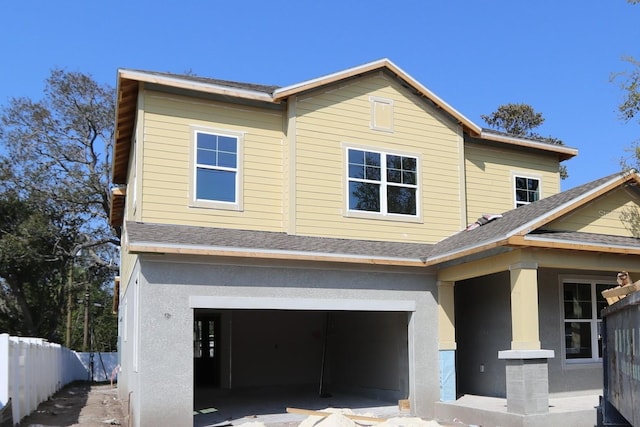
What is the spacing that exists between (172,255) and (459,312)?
23.9 feet

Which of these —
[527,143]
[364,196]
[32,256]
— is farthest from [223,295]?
[32,256]

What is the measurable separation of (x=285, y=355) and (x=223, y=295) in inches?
308

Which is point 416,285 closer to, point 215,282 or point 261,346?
point 215,282

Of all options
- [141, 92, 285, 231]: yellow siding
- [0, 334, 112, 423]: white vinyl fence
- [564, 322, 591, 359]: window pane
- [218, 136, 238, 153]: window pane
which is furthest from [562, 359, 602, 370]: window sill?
[0, 334, 112, 423]: white vinyl fence

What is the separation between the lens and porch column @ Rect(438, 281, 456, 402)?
43.6 feet

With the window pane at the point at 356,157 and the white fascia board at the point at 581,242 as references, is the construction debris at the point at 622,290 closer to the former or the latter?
the white fascia board at the point at 581,242

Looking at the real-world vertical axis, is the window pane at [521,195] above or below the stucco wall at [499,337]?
above

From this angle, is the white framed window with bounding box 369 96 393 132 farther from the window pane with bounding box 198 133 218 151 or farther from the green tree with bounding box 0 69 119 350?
the green tree with bounding box 0 69 119 350

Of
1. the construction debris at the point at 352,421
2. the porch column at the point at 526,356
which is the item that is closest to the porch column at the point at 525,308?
the porch column at the point at 526,356

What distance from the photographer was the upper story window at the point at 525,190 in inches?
660

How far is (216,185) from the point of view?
13.3 metres

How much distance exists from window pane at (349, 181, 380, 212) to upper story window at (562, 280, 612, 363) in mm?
4366

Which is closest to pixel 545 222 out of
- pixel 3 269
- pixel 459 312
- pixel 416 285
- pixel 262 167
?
pixel 416 285

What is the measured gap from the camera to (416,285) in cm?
1339
